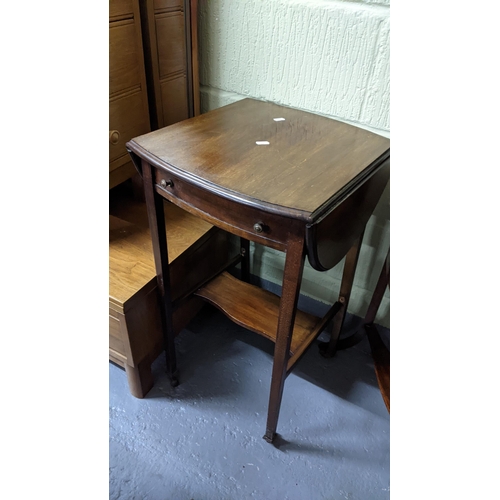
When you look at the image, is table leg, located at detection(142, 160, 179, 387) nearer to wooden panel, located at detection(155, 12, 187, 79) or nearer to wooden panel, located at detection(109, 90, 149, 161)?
wooden panel, located at detection(109, 90, 149, 161)

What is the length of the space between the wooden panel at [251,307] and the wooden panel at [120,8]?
0.84 m

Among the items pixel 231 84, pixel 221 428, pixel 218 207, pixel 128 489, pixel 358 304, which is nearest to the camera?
pixel 218 207

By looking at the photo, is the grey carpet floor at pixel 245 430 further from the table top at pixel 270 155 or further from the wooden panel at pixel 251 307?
the table top at pixel 270 155

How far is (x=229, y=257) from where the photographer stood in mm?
1688

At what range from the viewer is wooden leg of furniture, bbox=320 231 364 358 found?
1265 millimetres

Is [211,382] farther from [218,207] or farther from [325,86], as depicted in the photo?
[325,86]

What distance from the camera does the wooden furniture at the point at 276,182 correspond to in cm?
80

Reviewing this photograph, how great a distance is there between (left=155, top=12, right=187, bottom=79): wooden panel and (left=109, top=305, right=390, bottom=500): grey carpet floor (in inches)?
37.6

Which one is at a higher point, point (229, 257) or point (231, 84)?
point (231, 84)

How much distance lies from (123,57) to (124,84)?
7 centimetres

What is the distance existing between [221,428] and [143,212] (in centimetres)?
77

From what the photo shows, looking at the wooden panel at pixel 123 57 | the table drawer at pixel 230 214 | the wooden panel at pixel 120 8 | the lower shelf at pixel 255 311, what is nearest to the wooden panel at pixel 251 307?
the lower shelf at pixel 255 311

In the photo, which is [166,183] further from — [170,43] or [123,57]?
[170,43]

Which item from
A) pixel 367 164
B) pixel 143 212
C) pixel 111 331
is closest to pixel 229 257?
pixel 143 212
